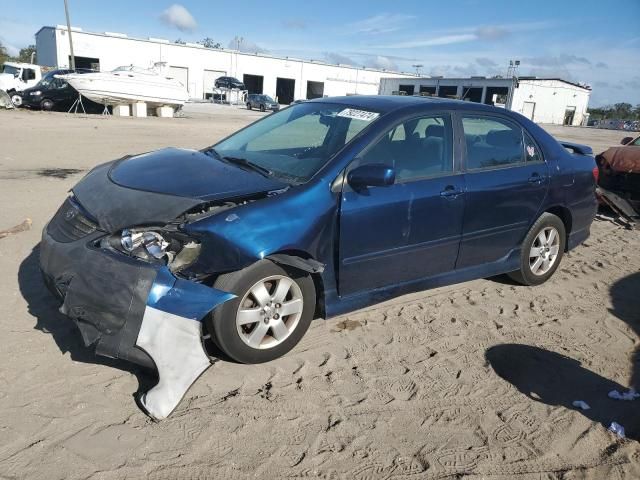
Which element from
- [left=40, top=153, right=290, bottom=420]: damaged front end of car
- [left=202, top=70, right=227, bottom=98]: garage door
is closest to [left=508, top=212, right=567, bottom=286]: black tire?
[left=40, top=153, right=290, bottom=420]: damaged front end of car

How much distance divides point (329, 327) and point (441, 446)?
4.73ft

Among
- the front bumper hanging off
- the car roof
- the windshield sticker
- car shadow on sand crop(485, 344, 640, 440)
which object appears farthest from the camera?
the car roof

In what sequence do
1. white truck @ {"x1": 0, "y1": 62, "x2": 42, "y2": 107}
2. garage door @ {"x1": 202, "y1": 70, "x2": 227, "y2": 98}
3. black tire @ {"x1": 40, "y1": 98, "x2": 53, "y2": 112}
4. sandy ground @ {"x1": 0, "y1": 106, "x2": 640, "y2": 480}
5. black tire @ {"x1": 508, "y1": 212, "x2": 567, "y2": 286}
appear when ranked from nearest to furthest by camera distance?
sandy ground @ {"x1": 0, "y1": 106, "x2": 640, "y2": 480} → black tire @ {"x1": 508, "y1": 212, "x2": 567, "y2": 286} → black tire @ {"x1": 40, "y1": 98, "x2": 53, "y2": 112} → white truck @ {"x1": 0, "y1": 62, "x2": 42, "y2": 107} → garage door @ {"x1": 202, "y1": 70, "x2": 227, "y2": 98}

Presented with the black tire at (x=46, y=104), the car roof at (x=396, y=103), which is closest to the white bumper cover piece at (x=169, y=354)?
the car roof at (x=396, y=103)

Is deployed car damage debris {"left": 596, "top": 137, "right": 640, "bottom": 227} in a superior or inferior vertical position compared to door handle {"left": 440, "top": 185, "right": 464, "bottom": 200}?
inferior

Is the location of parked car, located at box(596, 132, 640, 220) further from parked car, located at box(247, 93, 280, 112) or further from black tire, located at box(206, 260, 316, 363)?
parked car, located at box(247, 93, 280, 112)

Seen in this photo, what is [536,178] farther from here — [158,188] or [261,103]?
[261,103]

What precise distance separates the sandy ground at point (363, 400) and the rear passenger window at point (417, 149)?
124 cm

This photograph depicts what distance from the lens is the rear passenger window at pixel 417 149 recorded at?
12.4 ft

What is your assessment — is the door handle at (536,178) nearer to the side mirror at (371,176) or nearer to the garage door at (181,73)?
the side mirror at (371,176)

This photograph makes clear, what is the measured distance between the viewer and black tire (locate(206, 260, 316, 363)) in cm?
307

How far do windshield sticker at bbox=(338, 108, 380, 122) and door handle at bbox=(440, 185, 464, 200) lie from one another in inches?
31.0

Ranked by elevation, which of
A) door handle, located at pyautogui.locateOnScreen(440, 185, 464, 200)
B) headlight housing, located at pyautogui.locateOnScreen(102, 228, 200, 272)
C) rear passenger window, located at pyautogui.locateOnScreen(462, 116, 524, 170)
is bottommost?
headlight housing, located at pyautogui.locateOnScreen(102, 228, 200, 272)

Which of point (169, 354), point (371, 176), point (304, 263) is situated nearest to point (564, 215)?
point (371, 176)
